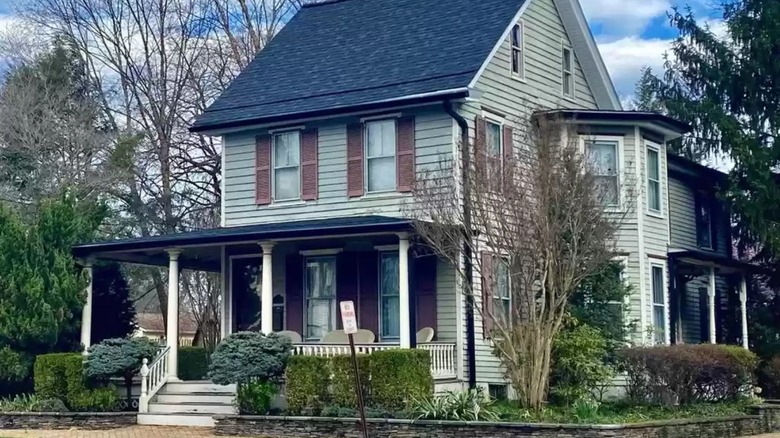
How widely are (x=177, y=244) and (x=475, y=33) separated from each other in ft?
25.1

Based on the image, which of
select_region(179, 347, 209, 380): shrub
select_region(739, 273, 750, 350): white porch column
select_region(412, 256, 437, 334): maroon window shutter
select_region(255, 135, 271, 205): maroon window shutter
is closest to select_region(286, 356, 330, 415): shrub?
select_region(412, 256, 437, 334): maroon window shutter

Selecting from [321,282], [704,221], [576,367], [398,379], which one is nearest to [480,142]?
[576,367]

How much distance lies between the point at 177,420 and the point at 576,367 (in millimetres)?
7590

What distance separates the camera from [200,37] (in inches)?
1512

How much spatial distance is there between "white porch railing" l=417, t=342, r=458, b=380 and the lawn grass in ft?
4.20

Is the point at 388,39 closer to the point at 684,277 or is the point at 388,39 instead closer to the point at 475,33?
the point at 475,33

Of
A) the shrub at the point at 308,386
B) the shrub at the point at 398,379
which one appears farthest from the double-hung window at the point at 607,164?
the shrub at the point at 308,386

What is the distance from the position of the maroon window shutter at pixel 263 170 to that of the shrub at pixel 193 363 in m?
6.67

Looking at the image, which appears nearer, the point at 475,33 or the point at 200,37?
the point at 475,33

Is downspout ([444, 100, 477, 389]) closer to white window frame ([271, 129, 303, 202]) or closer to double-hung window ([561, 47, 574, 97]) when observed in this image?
white window frame ([271, 129, 303, 202])

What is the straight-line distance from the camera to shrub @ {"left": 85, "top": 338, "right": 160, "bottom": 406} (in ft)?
71.3

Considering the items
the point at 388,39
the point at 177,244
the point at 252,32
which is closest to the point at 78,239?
the point at 177,244

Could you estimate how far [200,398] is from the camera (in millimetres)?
22031

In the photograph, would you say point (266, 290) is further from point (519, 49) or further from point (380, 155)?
point (519, 49)
